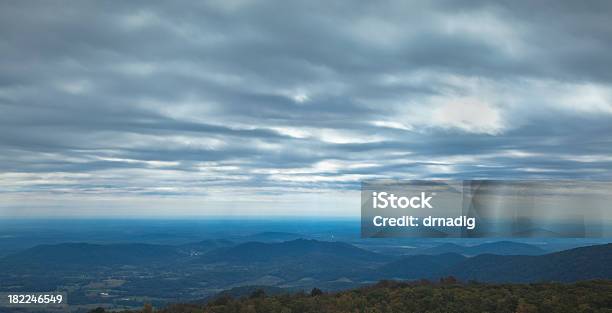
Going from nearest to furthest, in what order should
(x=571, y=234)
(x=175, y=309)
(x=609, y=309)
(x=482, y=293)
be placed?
(x=609, y=309)
(x=482, y=293)
(x=175, y=309)
(x=571, y=234)

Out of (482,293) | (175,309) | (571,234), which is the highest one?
(571,234)

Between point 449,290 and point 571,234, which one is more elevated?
point 571,234

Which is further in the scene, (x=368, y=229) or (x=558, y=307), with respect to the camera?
(x=368, y=229)

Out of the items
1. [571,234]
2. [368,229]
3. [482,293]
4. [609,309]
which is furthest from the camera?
[571,234]

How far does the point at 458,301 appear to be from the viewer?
6569 cm

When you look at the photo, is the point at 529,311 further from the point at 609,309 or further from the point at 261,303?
the point at 261,303

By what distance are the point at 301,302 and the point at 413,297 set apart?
1721 centimetres

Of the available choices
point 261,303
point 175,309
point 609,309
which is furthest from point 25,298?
point 609,309

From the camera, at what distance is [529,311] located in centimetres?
5488

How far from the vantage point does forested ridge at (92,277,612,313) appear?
57.6 meters

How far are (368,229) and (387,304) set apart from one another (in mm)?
11816

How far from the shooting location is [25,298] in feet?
235

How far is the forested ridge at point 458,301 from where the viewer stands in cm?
5762

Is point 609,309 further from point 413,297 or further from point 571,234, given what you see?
point 571,234
